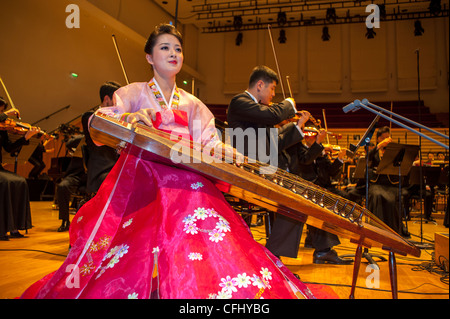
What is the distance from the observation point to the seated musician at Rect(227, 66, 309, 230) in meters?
2.17

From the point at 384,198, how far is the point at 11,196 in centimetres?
411

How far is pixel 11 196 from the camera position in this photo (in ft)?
11.1

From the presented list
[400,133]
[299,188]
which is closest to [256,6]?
[400,133]

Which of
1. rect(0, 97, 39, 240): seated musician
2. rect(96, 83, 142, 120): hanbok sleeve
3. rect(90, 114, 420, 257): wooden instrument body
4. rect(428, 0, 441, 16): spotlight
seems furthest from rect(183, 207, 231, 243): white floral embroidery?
rect(428, 0, 441, 16): spotlight

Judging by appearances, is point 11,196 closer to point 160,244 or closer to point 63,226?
point 63,226

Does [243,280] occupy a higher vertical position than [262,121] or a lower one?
lower

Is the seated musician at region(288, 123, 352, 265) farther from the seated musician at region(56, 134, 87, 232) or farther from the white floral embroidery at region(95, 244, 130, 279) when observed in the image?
the seated musician at region(56, 134, 87, 232)

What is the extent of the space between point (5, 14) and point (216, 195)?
288 inches

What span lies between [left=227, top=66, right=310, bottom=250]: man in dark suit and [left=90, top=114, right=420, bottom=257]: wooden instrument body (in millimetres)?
765

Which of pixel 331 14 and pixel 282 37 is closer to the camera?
pixel 331 14

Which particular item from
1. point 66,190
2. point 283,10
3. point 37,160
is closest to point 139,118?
point 66,190

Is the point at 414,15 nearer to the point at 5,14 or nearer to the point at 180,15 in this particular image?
the point at 180,15

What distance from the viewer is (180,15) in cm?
1182

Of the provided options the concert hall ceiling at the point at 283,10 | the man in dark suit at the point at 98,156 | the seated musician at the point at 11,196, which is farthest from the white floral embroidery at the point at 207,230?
the concert hall ceiling at the point at 283,10
